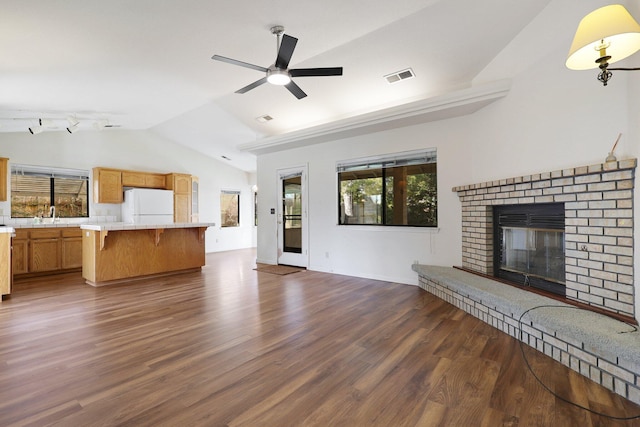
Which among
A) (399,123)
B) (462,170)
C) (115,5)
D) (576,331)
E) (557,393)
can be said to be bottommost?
(557,393)

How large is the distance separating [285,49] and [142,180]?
20.2ft

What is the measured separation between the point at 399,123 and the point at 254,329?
3381mm

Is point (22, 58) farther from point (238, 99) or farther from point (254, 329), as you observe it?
point (254, 329)

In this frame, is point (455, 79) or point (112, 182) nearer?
point (455, 79)

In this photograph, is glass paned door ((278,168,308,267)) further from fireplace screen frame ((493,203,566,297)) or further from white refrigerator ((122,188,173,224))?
fireplace screen frame ((493,203,566,297))

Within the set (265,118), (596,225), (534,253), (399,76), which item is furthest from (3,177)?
(596,225)

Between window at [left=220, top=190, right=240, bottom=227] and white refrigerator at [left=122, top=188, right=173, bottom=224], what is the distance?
2118 millimetres

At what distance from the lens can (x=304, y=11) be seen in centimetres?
286

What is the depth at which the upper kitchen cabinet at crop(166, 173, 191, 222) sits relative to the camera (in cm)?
782

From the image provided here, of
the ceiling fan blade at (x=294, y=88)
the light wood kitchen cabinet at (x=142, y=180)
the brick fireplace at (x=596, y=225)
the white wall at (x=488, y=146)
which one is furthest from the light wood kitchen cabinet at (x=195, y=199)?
the brick fireplace at (x=596, y=225)

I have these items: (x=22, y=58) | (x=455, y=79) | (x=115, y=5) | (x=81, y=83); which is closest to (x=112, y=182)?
(x=81, y=83)

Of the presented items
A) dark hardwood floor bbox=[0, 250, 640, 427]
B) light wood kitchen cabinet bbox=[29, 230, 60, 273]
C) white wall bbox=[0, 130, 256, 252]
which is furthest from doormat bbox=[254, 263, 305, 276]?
light wood kitchen cabinet bbox=[29, 230, 60, 273]

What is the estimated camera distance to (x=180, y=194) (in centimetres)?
796

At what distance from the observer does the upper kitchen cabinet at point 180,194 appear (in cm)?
782
